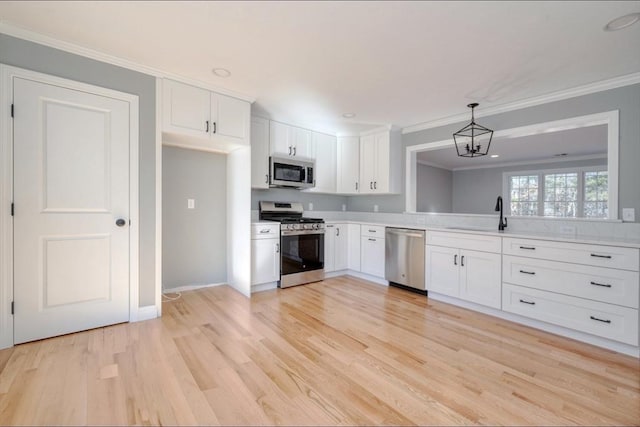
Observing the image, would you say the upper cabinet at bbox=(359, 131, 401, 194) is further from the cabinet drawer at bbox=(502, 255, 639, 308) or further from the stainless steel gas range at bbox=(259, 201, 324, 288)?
the cabinet drawer at bbox=(502, 255, 639, 308)

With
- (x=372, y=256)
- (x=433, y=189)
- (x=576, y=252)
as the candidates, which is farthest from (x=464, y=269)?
(x=433, y=189)

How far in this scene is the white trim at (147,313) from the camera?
2.64m

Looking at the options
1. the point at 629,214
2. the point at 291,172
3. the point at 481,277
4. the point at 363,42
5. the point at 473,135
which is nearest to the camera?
the point at 363,42

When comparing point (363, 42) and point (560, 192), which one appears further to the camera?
point (560, 192)

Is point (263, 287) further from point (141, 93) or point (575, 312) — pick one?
point (575, 312)

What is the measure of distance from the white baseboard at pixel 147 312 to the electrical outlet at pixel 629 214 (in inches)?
176

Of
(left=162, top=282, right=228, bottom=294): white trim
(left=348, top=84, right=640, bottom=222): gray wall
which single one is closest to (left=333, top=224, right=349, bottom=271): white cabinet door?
(left=162, top=282, right=228, bottom=294): white trim

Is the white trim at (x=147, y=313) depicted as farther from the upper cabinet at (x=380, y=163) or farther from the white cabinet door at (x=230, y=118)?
the upper cabinet at (x=380, y=163)

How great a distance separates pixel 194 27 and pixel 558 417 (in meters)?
3.27

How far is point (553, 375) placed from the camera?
1.90 metres

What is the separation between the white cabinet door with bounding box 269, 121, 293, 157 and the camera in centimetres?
397

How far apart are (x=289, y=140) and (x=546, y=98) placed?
3101 millimetres

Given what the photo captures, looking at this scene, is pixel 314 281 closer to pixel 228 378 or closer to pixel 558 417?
pixel 228 378

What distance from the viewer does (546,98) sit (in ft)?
9.97
